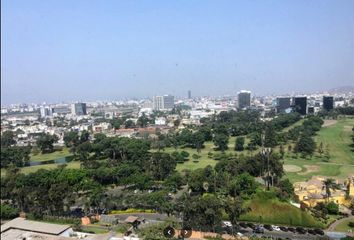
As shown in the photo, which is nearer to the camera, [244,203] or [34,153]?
[244,203]

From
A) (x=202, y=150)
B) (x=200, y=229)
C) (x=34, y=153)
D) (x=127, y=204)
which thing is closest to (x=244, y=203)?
(x=200, y=229)

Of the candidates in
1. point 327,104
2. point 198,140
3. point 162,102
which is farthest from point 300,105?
point 162,102

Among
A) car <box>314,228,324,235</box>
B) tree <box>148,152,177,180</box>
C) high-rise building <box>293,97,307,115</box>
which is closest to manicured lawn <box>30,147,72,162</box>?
tree <box>148,152,177,180</box>

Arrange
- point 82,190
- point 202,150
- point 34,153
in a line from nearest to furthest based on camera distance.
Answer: point 82,190
point 202,150
point 34,153

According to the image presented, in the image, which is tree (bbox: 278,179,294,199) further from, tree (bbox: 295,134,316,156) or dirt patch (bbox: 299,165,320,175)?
tree (bbox: 295,134,316,156)

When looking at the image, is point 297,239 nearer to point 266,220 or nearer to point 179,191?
point 266,220

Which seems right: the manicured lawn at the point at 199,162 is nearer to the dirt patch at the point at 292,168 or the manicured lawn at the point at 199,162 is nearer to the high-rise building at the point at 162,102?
the dirt patch at the point at 292,168
